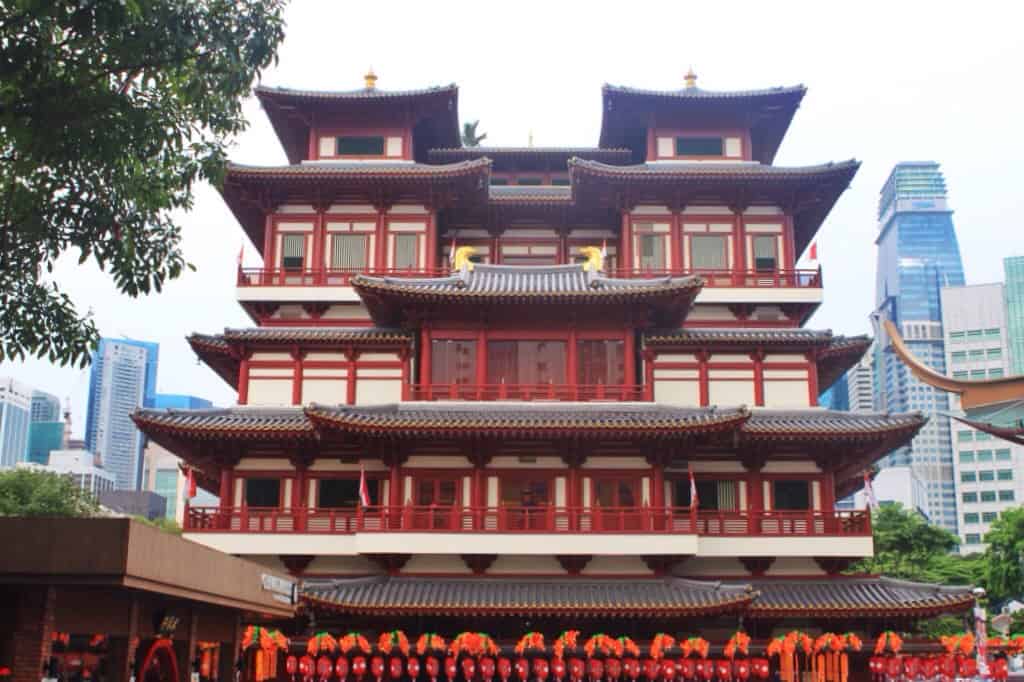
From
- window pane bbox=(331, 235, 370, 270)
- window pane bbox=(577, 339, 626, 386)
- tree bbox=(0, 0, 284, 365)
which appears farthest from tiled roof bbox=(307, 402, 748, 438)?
tree bbox=(0, 0, 284, 365)

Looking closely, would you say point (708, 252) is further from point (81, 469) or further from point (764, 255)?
point (81, 469)

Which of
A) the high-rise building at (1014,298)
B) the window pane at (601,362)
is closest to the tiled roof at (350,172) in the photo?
the window pane at (601,362)

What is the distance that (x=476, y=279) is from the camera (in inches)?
1422

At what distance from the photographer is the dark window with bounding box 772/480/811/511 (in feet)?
111

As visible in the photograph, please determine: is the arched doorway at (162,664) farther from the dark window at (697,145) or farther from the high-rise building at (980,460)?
the high-rise building at (980,460)

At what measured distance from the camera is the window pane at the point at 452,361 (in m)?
34.9

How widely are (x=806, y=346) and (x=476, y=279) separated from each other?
11.4m

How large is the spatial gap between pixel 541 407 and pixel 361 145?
1345 centimetres

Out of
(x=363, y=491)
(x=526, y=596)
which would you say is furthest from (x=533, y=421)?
(x=363, y=491)

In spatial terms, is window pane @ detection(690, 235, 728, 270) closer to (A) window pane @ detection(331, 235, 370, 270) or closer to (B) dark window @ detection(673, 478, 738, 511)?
(B) dark window @ detection(673, 478, 738, 511)

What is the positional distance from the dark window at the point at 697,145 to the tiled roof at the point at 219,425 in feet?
58.5

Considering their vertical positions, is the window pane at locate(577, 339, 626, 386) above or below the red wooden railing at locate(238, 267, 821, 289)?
below

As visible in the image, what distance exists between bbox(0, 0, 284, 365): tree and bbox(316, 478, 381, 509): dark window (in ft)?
57.4

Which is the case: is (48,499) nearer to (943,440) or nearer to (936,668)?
(936,668)
